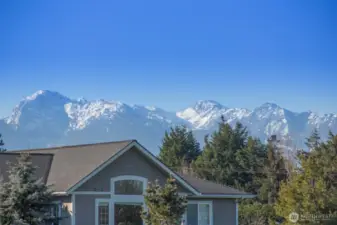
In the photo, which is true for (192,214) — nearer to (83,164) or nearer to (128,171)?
(128,171)

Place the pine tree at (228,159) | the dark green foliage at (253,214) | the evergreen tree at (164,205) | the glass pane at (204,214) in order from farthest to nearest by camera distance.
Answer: the pine tree at (228,159)
the dark green foliage at (253,214)
the glass pane at (204,214)
the evergreen tree at (164,205)

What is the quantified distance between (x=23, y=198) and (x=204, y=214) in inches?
441

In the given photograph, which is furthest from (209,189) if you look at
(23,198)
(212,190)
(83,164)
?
(23,198)

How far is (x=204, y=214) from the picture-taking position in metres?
39.3

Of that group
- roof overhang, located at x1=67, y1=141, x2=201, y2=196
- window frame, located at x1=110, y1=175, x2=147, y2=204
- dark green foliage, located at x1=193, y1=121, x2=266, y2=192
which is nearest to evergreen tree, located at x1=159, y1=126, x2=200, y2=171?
dark green foliage, located at x1=193, y1=121, x2=266, y2=192

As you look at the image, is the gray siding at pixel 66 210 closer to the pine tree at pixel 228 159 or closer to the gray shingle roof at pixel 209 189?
the gray shingle roof at pixel 209 189

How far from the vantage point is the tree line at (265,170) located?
3606cm

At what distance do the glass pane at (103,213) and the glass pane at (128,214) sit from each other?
0.65 metres

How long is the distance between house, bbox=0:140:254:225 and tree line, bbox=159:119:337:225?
376 cm

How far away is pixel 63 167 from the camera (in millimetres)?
37188

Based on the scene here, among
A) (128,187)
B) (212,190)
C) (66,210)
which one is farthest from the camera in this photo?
(212,190)

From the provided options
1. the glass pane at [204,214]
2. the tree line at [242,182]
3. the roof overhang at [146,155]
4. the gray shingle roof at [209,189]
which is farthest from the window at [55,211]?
the glass pane at [204,214]

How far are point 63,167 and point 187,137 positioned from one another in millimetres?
45667

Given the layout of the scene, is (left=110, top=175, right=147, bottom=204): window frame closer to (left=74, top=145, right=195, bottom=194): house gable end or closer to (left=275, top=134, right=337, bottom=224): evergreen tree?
(left=74, top=145, right=195, bottom=194): house gable end
